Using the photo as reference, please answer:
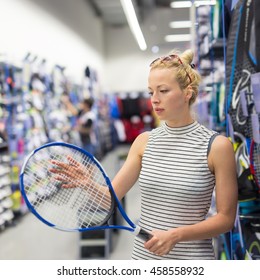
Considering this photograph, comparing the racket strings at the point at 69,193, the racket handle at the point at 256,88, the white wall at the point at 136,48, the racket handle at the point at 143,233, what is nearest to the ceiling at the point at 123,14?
the white wall at the point at 136,48

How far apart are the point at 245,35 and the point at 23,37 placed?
423 centimetres

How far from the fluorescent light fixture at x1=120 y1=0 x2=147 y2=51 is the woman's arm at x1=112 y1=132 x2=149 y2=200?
0.82 metres

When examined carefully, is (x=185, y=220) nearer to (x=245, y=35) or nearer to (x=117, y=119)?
(x=245, y=35)

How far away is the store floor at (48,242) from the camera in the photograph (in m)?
3.25

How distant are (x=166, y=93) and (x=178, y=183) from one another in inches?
10.6

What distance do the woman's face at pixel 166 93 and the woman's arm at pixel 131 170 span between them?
0.47ft

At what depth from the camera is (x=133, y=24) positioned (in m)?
2.34

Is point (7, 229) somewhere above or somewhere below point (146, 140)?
below

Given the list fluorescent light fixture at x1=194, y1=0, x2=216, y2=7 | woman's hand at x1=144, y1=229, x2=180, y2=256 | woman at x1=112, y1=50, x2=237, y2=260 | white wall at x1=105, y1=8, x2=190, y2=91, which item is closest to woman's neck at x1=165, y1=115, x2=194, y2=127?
woman at x1=112, y1=50, x2=237, y2=260

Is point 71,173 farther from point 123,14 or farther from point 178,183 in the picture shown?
point 123,14

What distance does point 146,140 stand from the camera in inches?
49.8

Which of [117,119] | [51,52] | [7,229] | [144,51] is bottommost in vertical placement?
[7,229]
